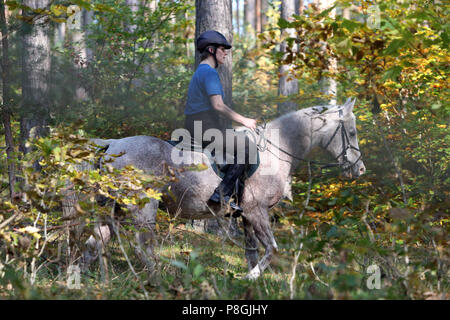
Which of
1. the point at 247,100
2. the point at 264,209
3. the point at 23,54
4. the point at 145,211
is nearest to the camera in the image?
the point at 145,211

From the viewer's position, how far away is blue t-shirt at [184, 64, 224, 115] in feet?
19.9

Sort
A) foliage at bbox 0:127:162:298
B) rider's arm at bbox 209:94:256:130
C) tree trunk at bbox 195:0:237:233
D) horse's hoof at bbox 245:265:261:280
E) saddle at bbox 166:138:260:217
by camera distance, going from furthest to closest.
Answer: tree trunk at bbox 195:0:237:233 → saddle at bbox 166:138:260:217 → rider's arm at bbox 209:94:256:130 → horse's hoof at bbox 245:265:261:280 → foliage at bbox 0:127:162:298

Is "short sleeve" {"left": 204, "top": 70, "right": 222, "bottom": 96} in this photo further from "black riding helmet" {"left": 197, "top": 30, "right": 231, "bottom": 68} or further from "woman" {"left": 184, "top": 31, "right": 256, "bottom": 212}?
"black riding helmet" {"left": 197, "top": 30, "right": 231, "bottom": 68}

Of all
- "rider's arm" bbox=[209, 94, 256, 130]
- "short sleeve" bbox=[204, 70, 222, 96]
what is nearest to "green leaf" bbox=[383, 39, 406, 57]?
"rider's arm" bbox=[209, 94, 256, 130]

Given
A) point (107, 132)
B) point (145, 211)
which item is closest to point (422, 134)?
point (145, 211)

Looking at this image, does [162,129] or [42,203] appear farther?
[162,129]

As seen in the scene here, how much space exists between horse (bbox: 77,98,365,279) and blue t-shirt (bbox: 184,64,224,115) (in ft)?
2.02

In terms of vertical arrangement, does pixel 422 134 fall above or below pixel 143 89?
below

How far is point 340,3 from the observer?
16.7ft

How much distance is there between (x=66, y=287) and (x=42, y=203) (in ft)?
2.74

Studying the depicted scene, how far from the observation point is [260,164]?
6566 mm
